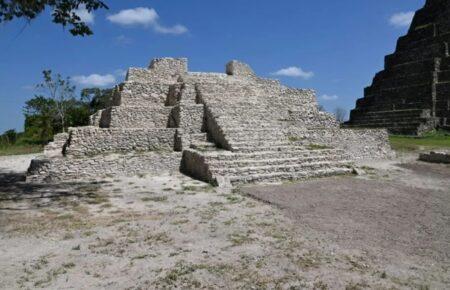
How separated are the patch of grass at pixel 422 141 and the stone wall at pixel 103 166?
11.0m

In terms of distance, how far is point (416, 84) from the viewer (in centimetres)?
2770

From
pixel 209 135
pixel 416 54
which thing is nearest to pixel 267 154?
pixel 209 135

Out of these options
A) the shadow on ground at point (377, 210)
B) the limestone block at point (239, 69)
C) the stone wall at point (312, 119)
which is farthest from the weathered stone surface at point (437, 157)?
the limestone block at point (239, 69)

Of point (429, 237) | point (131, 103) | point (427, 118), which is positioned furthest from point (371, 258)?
point (427, 118)

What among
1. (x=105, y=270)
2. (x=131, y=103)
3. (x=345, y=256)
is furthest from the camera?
(x=131, y=103)

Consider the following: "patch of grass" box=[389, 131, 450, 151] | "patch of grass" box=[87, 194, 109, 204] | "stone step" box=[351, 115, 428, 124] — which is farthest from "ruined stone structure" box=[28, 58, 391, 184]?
"stone step" box=[351, 115, 428, 124]

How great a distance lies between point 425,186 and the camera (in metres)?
9.72

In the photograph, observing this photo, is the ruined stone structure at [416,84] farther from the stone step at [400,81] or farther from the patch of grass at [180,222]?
the patch of grass at [180,222]

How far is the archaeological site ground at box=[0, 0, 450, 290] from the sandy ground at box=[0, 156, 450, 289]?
0.03 metres

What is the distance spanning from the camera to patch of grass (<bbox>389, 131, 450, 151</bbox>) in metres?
18.1

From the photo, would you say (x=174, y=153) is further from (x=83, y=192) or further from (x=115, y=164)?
(x=83, y=192)

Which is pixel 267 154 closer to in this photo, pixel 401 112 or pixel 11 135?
pixel 401 112

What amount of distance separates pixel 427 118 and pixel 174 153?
1761 cm

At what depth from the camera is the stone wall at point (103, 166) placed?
11.1 meters
